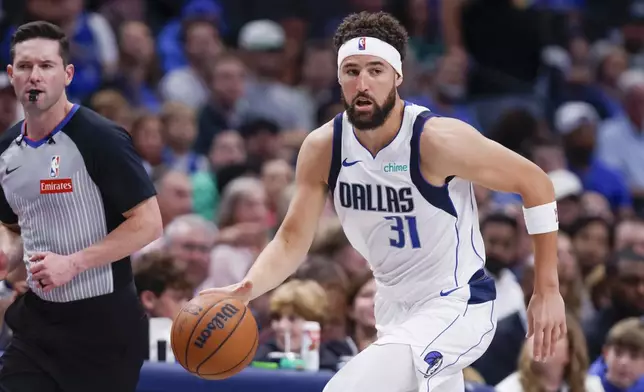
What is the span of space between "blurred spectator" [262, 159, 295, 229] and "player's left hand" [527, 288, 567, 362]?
5822 mm

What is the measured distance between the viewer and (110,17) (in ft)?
42.7

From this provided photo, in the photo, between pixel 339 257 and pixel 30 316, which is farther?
pixel 339 257

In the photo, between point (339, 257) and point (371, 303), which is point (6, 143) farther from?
point (339, 257)

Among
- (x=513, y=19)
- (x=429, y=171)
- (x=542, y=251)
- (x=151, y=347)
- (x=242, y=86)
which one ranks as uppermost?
(x=513, y=19)

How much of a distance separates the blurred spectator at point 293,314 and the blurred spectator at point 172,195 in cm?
255

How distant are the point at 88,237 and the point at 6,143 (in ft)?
1.95

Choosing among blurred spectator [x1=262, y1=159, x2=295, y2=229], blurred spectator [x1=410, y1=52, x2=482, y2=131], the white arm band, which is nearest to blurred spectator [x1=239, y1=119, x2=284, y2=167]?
blurred spectator [x1=262, y1=159, x2=295, y2=229]

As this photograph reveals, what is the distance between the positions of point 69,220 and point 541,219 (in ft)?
6.86

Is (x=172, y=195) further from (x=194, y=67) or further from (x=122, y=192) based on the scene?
(x=122, y=192)

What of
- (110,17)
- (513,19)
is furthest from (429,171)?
(513,19)

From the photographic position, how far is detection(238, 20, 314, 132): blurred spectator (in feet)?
43.6

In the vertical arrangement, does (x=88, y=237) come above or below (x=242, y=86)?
below

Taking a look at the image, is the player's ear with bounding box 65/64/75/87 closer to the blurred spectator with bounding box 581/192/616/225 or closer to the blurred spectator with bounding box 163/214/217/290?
the blurred spectator with bounding box 163/214/217/290

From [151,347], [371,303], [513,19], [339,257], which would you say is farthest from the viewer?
[513,19]
